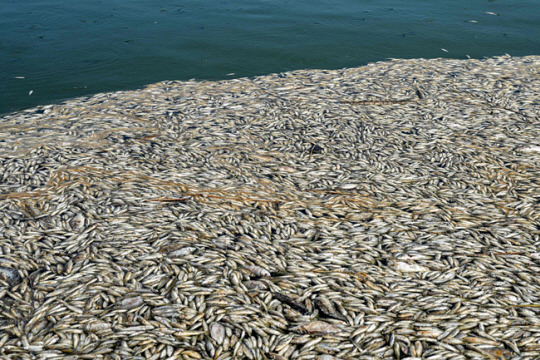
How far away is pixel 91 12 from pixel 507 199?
795 inches

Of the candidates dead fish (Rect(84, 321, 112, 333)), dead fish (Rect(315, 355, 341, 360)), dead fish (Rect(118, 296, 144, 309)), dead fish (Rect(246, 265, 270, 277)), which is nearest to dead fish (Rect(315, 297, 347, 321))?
dead fish (Rect(315, 355, 341, 360))

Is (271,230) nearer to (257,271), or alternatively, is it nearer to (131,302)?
(257,271)

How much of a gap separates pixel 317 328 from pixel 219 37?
15203 millimetres

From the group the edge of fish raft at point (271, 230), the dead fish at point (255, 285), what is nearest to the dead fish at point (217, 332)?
the edge of fish raft at point (271, 230)

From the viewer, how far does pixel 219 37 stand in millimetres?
18672

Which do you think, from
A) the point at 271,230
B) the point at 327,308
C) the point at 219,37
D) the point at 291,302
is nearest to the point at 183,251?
the point at 271,230

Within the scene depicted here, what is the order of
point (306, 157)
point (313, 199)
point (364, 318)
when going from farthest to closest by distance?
point (306, 157)
point (313, 199)
point (364, 318)

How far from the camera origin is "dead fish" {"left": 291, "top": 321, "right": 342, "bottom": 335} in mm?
5648

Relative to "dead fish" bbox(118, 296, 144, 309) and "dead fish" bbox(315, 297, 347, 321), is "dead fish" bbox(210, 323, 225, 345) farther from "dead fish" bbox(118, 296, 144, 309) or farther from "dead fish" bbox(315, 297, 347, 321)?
"dead fish" bbox(315, 297, 347, 321)

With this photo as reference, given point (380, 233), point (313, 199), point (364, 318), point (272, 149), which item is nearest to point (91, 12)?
point (272, 149)

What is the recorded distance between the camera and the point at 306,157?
9.92m

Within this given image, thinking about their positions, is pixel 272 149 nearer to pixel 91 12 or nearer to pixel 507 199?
pixel 507 199

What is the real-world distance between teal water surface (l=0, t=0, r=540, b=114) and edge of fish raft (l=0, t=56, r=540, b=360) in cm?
306

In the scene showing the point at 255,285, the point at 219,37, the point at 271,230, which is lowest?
the point at 255,285
